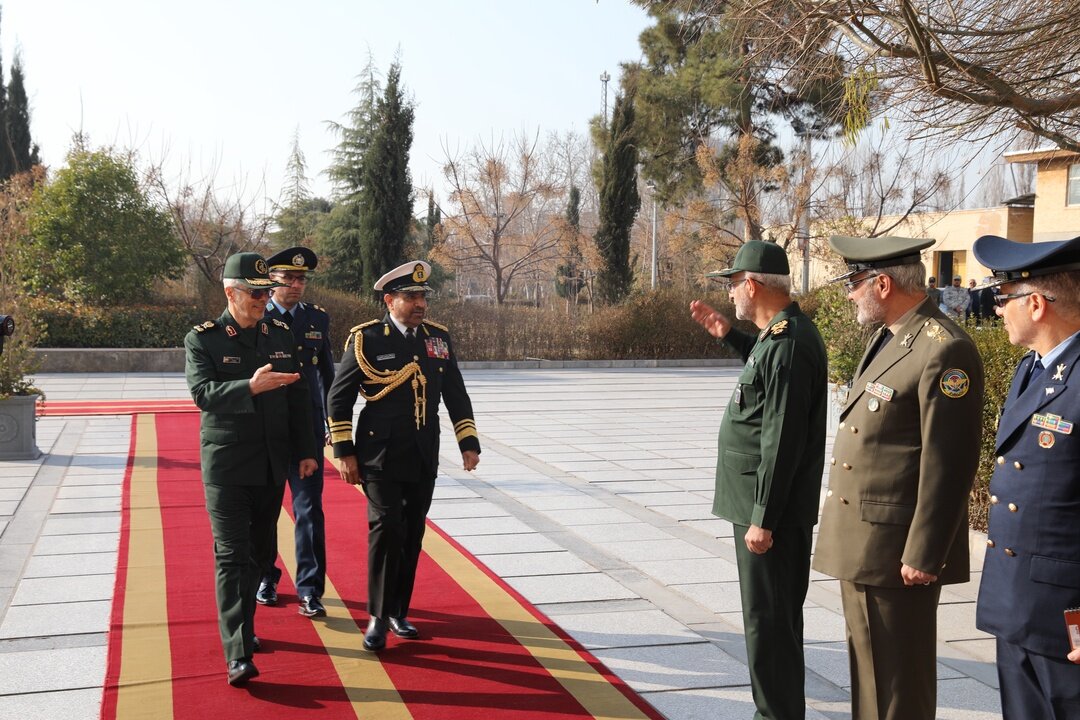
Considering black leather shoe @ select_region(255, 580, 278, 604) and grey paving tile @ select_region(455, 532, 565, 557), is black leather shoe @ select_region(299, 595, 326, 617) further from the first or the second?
grey paving tile @ select_region(455, 532, 565, 557)

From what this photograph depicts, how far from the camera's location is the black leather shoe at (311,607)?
520 centimetres

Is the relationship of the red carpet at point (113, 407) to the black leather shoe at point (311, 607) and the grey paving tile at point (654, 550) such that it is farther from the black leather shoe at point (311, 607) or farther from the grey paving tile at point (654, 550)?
the black leather shoe at point (311, 607)

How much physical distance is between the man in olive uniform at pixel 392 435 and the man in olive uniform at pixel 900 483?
209cm

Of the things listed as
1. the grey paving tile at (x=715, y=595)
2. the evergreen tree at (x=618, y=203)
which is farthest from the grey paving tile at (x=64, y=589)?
the evergreen tree at (x=618, y=203)

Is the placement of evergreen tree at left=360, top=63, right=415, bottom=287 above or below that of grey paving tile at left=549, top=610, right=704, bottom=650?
above

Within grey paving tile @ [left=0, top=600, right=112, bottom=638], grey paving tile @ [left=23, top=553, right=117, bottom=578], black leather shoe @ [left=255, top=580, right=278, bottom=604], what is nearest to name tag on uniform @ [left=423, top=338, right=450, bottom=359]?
black leather shoe @ [left=255, top=580, right=278, bottom=604]

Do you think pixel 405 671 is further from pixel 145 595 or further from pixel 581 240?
pixel 581 240

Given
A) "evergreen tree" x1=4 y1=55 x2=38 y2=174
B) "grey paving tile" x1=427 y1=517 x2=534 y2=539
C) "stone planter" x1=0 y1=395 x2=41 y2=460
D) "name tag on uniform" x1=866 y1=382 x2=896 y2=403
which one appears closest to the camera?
"name tag on uniform" x1=866 y1=382 x2=896 y2=403

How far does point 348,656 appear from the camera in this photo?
465 centimetres

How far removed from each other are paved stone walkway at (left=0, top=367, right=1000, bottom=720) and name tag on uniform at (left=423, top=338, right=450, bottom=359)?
58.0 inches

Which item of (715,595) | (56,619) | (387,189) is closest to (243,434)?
(56,619)

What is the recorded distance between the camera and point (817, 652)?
4.75m

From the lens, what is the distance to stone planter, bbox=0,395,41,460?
9.77 meters

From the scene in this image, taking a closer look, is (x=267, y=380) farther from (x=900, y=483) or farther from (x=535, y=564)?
(x=535, y=564)
